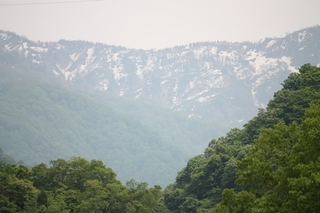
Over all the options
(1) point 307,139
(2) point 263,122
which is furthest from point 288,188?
(2) point 263,122

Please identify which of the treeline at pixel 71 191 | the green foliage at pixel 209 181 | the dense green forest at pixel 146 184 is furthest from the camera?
the green foliage at pixel 209 181

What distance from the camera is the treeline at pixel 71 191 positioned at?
188 ft

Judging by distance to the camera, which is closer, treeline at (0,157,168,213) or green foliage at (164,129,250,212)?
treeline at (0,157,168,213)

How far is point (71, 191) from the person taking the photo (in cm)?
5997

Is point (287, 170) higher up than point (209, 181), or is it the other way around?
point (209, 181)

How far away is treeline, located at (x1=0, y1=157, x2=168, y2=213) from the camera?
57406 millimetres

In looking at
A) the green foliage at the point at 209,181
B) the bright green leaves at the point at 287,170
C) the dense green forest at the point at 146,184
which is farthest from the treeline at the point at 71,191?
the bright green leaves at the point at 287,170

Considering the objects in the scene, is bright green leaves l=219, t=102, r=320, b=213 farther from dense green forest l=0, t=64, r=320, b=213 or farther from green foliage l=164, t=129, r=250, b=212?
green foliage l=164, t=129, r=250, b=212

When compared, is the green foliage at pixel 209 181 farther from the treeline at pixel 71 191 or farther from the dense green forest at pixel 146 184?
the treeline at pixel 71 191

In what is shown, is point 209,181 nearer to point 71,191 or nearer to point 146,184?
point 146,184

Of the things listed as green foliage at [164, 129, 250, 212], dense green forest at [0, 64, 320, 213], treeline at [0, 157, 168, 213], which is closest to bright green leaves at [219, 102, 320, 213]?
dense green forest at [0, 64, 320, 213]

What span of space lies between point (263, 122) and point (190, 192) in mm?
12609

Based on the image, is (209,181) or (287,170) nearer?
(287,170)

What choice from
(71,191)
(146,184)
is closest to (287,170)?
(71,191)
